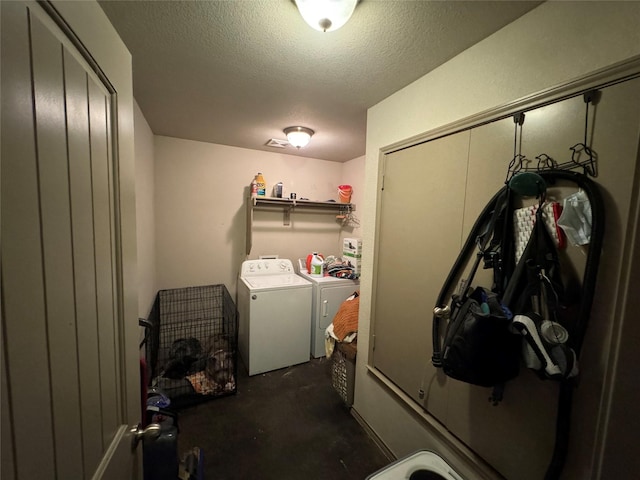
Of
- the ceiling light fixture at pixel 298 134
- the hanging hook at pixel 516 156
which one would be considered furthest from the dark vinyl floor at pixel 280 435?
the ceiling light fixture at pixel 298 134

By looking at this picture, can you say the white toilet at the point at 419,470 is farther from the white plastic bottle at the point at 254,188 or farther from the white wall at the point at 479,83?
the white plastic bottle at the point at 254,188

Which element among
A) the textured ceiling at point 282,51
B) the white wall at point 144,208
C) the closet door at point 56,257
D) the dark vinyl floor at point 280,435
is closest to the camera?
the closet door at point 56,257

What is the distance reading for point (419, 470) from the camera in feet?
3.89

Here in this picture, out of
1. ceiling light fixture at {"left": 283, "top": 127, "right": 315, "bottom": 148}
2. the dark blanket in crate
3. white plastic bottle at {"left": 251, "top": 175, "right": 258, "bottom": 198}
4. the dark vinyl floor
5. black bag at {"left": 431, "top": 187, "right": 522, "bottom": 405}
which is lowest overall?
the dark vinyl floor

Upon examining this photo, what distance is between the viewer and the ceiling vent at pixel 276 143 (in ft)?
8.95

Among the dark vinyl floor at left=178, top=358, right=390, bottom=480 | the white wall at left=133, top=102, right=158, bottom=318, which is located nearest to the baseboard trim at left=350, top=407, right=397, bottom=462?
the dark vinyl floor at left=178, top=358, right=390, bottom=480

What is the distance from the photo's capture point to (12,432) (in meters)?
0.35

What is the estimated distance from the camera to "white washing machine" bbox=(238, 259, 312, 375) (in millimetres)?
Answer: 2443

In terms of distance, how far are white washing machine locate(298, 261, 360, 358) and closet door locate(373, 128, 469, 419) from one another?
993 mm

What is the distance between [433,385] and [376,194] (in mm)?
1183

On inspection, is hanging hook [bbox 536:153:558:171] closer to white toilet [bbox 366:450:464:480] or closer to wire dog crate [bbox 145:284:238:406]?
white toilet [bbox 366:450:464:480]

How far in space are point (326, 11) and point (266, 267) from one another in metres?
2.48

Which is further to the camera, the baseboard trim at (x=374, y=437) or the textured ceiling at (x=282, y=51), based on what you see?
the baseboard trim at (x=374, y=437)

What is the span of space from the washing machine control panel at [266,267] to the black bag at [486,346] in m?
2.32
